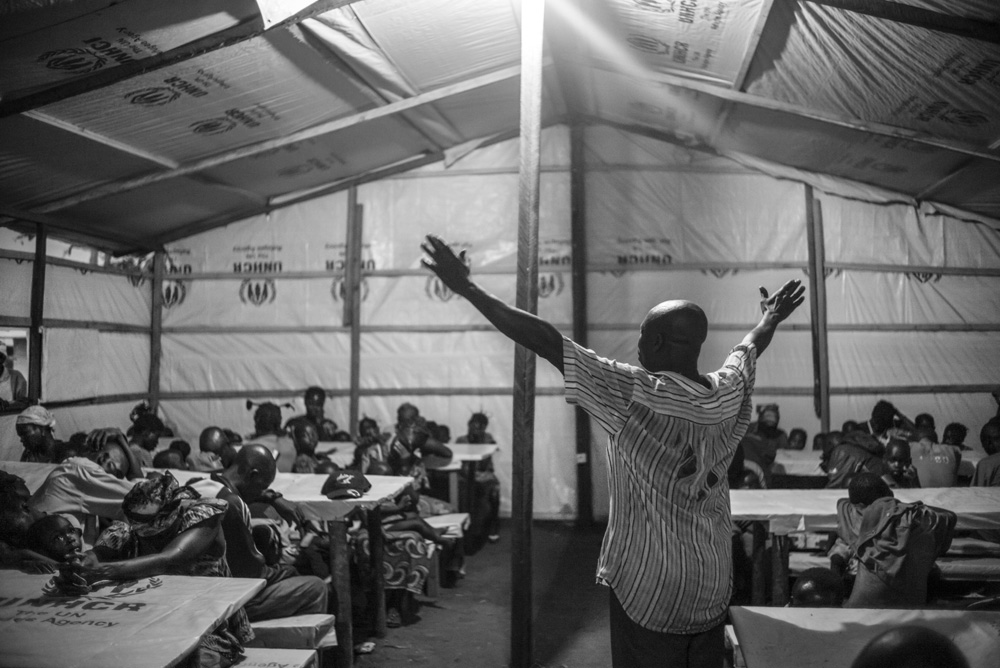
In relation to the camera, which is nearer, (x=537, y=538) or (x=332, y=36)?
(x=332, y=36)

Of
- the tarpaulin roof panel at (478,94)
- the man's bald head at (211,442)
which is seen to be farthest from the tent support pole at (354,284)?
the man's bald head at (211,442)

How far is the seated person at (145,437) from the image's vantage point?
664 cm

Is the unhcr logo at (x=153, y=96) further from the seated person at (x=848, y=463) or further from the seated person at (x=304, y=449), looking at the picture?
the seated person at (x=848, y=463)

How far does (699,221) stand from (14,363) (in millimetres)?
7150

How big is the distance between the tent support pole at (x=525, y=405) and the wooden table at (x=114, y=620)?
1.83m

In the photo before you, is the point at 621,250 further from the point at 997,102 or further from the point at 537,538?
the point at 997,102

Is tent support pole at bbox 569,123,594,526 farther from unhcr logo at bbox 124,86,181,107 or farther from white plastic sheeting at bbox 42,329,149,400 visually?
white plastic sheeting at bbox 42,329,149,400

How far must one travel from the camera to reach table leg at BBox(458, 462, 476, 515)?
25.0 feet

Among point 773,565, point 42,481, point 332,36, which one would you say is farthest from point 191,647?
point 332,36

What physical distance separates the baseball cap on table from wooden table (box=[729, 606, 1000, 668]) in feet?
8.15

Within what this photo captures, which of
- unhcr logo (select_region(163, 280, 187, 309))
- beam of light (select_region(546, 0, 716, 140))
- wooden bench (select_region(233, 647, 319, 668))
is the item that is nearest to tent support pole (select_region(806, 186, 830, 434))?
beam of light (select_region(546, 0, 716, 140))

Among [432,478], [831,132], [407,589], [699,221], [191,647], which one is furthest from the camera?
[699,221]

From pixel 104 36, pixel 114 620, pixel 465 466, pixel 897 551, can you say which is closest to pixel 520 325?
pixel 114 620

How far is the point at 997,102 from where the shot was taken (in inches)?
212
